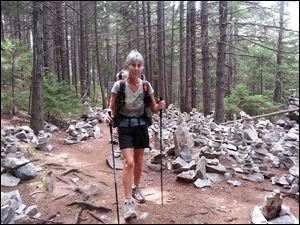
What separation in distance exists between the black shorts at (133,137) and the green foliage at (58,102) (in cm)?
782

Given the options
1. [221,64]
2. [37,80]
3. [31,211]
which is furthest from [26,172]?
[221,64]

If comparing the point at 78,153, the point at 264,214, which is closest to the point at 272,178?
the point at 264,214

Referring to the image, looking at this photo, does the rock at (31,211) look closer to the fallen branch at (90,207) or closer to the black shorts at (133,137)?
the fallen branch at (90,207)

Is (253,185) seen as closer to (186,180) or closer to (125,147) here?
(186,180)

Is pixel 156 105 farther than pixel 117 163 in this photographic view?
No

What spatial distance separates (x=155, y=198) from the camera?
5.83 meters

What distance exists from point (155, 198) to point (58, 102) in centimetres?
759

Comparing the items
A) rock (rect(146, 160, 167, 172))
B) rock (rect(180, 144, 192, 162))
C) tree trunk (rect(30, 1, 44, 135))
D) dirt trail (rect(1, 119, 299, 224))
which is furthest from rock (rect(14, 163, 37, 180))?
tree trunk (rect(30, 1, 44, 135))

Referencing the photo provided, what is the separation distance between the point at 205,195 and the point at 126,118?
7.31 ft

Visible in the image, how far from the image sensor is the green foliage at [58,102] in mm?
12266

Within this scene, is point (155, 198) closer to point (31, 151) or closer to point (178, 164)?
point (178, 164)

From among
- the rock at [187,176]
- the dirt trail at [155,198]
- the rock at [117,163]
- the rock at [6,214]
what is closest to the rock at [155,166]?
the dirt trail at [155,198]

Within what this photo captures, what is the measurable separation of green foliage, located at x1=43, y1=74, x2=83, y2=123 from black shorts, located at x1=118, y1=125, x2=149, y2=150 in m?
7.82

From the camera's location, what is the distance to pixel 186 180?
664 cm
